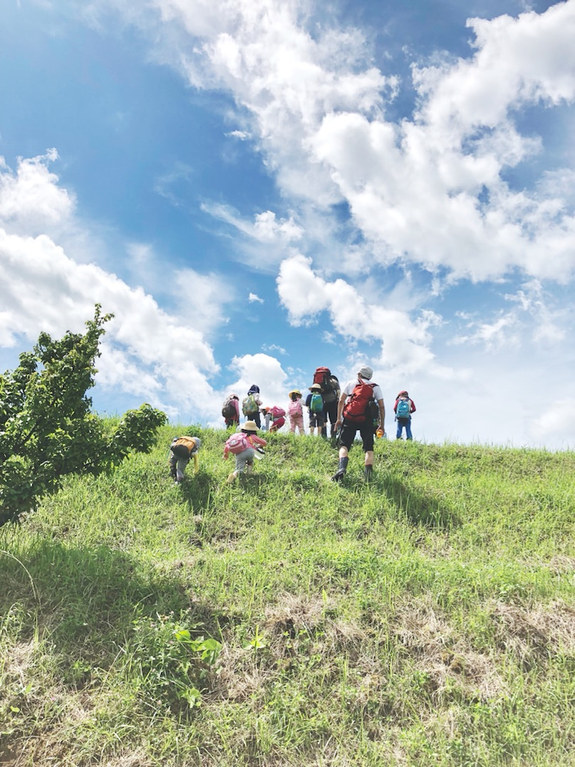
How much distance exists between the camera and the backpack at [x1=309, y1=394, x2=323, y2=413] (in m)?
13.0

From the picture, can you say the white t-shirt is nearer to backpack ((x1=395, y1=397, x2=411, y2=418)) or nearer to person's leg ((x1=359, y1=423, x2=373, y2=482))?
person's leg ((x1=359, y1=423, x2=373, y2=482))

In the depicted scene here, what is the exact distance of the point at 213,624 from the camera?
14.9 ft

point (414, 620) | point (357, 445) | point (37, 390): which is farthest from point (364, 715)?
point (357, 445)

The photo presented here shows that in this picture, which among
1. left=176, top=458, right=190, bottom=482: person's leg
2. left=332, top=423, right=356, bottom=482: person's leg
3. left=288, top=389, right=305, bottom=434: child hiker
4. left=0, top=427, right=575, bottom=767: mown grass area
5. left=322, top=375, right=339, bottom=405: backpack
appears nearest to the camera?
left=0, top=427, right=575, bottom=767: mown grass area

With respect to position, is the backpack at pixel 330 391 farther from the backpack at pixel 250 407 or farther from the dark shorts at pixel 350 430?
the dark shorts at pixel 350 430

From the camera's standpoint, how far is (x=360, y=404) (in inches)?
344

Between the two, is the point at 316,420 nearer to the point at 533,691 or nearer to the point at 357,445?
the point at 357,445

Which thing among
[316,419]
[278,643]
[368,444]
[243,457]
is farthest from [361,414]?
[278,643]

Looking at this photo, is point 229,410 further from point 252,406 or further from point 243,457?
point 243,457

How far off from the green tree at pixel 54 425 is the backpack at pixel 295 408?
7894 millimetres

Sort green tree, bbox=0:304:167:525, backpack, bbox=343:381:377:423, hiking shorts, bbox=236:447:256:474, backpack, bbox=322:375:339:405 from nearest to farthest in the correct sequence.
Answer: green tree, bbox=0:304:167:525
backpack, bbox=343:381:377:423
hiking shorts, bbox=236:447:256:474
backpack, bbox=322:375:339:405

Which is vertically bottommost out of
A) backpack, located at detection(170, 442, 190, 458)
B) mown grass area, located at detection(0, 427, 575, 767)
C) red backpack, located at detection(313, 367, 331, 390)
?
mown grass area, located at detection(0, 427, 575, 767)

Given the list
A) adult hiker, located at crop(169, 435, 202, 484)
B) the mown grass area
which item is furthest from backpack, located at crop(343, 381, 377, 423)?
adult hiker, located at crop(169, 435, 202, 484)

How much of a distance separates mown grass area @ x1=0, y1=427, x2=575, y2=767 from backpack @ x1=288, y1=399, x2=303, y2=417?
6737 mm
